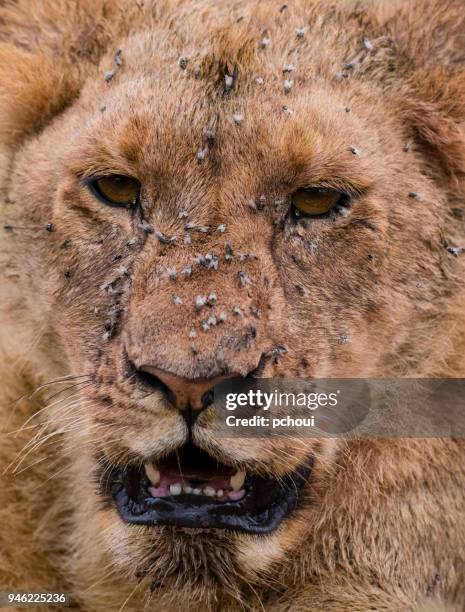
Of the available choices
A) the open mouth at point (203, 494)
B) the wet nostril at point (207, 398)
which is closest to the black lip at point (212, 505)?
the open mouth at point (203, 494)

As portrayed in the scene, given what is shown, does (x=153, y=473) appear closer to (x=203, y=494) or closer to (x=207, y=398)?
(x=203, y=494)

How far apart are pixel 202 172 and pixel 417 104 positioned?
72 cm

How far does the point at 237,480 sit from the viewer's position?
276 centimetres

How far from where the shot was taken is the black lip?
2.73 metres

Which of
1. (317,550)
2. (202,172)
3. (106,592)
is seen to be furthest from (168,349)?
(106,592)

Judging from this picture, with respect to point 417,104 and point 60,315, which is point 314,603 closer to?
point 60,315

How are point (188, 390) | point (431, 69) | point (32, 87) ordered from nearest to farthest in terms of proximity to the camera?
point (188, 390) < point (431, 69) < point (32, 87)

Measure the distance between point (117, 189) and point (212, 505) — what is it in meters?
0.97

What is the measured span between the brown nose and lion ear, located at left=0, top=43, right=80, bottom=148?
1221 millimetres

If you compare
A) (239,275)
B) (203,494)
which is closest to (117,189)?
(239,275)

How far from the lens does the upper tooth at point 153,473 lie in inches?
109

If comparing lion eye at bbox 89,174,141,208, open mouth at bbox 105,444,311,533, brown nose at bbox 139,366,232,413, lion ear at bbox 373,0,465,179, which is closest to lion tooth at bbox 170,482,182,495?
open mouth at bbox 105,444,311,533

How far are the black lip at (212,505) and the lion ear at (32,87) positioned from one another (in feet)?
4.01

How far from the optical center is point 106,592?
130 inches
